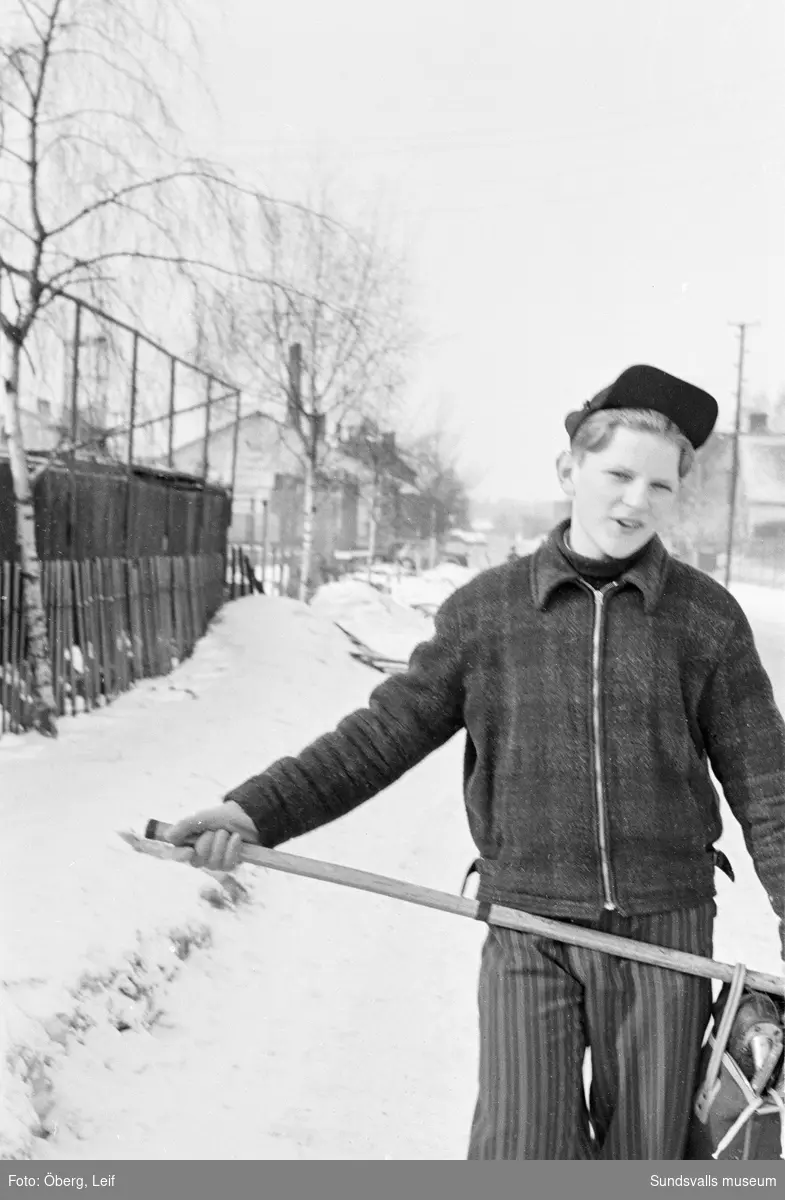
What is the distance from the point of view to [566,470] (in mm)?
1731

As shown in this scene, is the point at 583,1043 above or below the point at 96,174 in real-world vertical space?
below

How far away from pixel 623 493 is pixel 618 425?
111 mm

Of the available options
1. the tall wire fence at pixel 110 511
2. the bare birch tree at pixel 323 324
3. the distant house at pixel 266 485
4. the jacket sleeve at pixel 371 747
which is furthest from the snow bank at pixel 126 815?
the jacket sleeve at pixel 371 747

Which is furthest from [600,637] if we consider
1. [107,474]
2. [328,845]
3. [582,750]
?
[107,474]

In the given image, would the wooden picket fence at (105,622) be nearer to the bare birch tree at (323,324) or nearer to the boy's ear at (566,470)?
the bare birch tree at (323,324)

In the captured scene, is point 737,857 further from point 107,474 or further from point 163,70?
point 163,70

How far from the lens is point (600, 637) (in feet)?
5.24

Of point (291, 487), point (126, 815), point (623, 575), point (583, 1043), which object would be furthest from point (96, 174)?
point (583, 1043)

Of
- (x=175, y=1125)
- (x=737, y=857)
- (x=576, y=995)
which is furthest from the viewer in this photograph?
(x=737, y=857)

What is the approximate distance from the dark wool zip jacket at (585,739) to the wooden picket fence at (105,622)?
2.08 metres

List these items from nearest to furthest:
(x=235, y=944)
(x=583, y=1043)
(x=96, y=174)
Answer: (x=583, y=1043), (x=235, y=944), (x=96, y=174)

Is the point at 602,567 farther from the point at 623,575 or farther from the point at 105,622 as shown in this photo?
the point at 105,622
